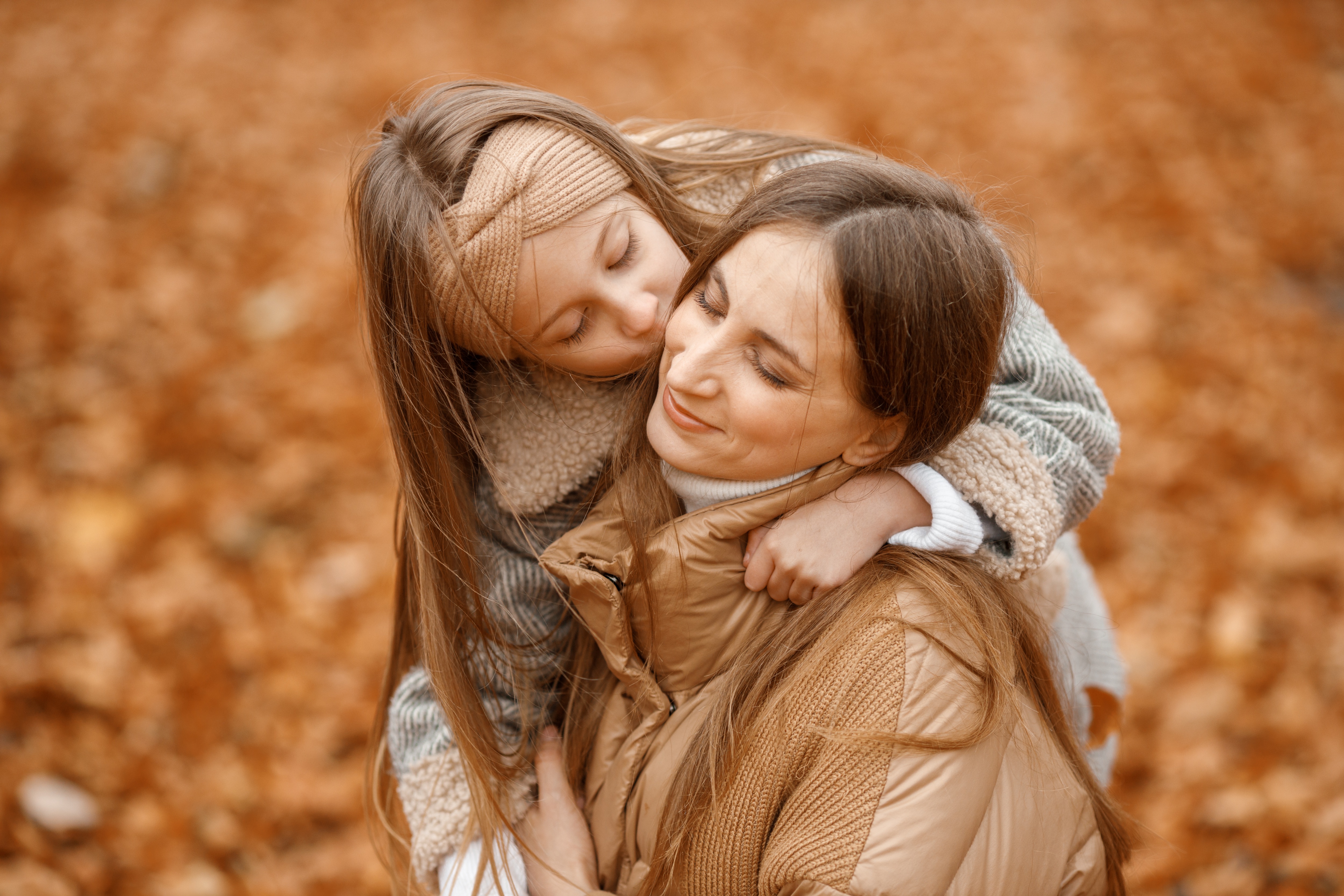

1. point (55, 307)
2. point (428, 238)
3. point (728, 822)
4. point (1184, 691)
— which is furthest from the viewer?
point (55, 307)

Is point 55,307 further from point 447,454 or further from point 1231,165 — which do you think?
point 1231,165

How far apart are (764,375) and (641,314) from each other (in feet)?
0.91

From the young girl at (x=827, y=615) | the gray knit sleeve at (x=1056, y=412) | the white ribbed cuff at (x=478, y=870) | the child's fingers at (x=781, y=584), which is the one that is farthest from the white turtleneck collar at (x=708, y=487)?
the white ribbed cuff at (x=478, y=870)

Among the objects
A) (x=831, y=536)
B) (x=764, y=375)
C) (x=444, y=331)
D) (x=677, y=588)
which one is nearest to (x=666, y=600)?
(x=677, y=588)

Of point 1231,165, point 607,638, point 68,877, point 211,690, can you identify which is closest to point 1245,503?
point 1231,165

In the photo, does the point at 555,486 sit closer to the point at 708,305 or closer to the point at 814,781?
the point at 708,305

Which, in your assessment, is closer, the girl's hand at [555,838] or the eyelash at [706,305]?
the eyelash at [706,305]

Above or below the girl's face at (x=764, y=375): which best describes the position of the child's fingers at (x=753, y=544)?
below

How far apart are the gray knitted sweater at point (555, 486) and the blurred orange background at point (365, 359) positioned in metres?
0.23

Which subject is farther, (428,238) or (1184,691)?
(1184,691)

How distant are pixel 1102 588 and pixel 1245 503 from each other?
653 mm

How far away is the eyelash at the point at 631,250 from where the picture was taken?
1.62 metres

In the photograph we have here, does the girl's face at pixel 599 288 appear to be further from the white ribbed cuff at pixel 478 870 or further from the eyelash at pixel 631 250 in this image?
the white ribbed cuff at pixel 478 870

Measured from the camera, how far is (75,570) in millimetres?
3598
